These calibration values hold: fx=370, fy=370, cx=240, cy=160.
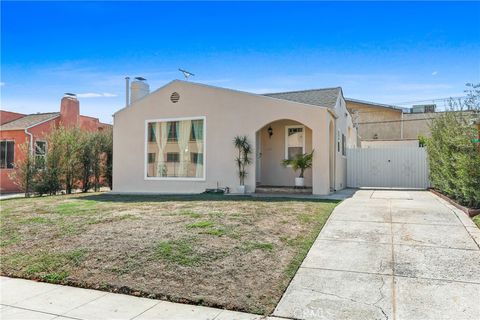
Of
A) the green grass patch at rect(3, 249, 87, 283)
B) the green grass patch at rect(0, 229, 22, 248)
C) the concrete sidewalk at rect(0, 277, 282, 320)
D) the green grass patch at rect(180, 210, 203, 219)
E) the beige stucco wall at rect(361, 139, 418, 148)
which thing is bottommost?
the concrete sidewalk at rect(0, 277, 282, 320)

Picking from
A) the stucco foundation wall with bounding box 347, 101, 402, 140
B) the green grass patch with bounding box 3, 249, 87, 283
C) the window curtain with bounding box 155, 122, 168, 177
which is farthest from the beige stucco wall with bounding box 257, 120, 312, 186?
the stucco foundation wall with bounding box 347, 101, 402, 140

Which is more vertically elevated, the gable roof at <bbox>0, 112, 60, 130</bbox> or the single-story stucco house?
the gable roof at <bbox>0, 112, 60, 130</bbox>

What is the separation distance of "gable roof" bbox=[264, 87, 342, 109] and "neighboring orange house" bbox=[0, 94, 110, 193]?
36.1ft

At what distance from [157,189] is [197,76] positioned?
516cm

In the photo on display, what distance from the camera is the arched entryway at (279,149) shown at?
46.8 ft

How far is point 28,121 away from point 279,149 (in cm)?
1593

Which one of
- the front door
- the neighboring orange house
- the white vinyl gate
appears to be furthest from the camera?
the neighboring orange house

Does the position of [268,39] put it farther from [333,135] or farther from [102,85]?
[102,85]

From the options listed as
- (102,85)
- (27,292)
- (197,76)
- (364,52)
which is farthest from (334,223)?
(102,85)

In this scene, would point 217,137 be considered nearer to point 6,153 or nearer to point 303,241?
point 303,241

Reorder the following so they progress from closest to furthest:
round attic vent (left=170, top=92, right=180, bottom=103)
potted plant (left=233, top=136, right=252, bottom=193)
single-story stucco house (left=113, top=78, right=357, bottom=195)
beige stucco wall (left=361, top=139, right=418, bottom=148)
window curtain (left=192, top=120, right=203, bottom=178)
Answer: single-story stucco house (left=113, top=78, right=357, bottom=195) < potted plant (left=233, top=136, right=252, bottom=193) < window curtain (left=192, top=120, right=203, bottom=178) < round attic vent (left=170, top=92, right=180, bottom=103) < beige stucco wall (left=361, top=139, right=418, bottom=148)

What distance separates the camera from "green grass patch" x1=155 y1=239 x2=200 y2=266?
5504mm

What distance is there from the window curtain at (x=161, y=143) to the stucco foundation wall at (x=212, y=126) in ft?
1.08

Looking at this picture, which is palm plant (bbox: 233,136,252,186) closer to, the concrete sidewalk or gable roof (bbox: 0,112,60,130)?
the concrete sidewalk
